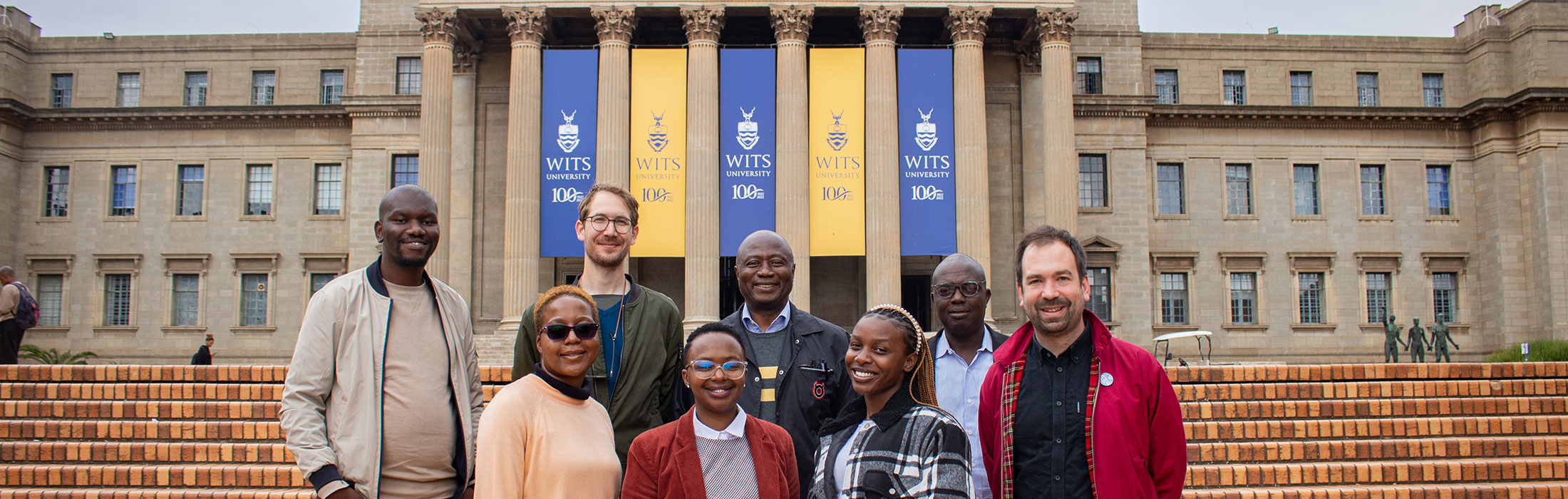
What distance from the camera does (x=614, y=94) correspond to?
27703 mm

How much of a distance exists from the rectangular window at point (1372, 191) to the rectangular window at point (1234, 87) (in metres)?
5.12

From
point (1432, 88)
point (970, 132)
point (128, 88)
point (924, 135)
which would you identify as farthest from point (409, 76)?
point (1432, 88)

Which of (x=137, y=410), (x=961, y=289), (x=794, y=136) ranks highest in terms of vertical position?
(x=794, y=136)

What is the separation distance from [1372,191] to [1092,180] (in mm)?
11626

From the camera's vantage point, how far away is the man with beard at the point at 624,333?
5.23 m

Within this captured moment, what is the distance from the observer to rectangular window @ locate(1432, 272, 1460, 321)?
3628 centimetres

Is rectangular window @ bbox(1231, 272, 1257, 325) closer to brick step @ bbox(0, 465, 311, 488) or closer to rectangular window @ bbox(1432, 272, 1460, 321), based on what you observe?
rectangular window @ bbox(1432, 272, 1460, 321)

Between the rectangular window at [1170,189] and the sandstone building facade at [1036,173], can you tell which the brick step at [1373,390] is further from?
the rectangular window at [1170,189]

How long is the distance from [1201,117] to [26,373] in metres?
34.4

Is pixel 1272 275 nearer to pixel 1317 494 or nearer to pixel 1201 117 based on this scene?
pixel 1201 117

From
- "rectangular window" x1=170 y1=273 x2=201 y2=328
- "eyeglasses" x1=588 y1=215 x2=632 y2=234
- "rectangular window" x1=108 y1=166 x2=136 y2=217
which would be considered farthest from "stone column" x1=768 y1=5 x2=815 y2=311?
"rectangular window" x1=108 y1=166 x2=136 y2=217

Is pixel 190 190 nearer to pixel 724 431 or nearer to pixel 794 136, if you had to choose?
pixel 794 136

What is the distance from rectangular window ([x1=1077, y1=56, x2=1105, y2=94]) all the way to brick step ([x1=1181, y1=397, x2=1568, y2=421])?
2345 cm

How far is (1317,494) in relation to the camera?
10070 millimetres
